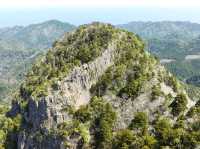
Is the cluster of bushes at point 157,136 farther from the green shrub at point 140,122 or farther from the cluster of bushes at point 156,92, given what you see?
the cluster of bushes at point 156,92

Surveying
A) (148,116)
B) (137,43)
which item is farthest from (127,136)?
(137,43)

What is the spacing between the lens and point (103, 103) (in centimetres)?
7069

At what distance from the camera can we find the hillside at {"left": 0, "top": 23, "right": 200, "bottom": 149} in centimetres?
6303

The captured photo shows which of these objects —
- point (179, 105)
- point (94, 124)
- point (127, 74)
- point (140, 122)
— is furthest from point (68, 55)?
point (179, 105)

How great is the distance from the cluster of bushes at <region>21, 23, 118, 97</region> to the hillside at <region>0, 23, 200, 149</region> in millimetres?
191

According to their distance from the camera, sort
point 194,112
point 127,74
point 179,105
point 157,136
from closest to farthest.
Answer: point 194,112
point 157,136
point 179,105
point 127,74

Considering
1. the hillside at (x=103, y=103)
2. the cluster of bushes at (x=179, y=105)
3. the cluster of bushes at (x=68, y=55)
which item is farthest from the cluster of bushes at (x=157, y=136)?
the cluster of bushes at (x=68, y=55)

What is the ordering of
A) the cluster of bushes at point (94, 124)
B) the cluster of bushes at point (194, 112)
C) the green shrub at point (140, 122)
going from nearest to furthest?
the cluster of bushes at point (194, 112) → the green shrub at point (140, 122) → the cluster of bushes at point (94, 124)

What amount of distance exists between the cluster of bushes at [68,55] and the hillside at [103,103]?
191 mm

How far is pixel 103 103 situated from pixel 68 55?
16.4 meters

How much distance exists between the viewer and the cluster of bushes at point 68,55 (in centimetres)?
7756

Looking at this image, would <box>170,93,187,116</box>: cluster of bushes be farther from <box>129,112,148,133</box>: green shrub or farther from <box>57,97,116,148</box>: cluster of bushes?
<box>57,97,116,148</box>: cluster of bushes

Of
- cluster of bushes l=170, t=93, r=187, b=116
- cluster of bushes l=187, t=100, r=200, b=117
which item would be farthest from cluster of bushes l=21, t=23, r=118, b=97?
cluster of bushes l=187, t=100, r=200, b=117

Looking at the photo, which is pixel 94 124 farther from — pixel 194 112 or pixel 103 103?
pixel 194 112
